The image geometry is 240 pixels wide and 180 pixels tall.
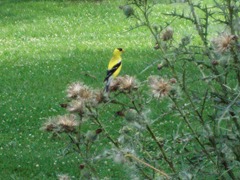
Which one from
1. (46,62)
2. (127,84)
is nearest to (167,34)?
(127,84)

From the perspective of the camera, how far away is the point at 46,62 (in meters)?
13.7

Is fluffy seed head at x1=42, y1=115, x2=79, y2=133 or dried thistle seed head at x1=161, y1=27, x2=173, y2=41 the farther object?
dried thistle seed head at x1=161, y1=27, x2=173, y2=41

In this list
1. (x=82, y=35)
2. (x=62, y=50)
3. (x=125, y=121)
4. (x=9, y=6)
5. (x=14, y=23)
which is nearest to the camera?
(x=125, y=121)

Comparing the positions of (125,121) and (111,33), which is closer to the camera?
(125,121)

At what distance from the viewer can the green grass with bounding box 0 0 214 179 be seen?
26.2 feet

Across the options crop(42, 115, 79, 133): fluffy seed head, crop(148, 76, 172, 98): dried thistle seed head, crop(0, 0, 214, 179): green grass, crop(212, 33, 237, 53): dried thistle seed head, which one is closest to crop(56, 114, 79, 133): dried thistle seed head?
crop(42, 115, 79, 133): fluffy seed head

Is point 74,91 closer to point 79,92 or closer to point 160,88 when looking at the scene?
point 79,92

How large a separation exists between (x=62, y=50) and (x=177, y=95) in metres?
12.4

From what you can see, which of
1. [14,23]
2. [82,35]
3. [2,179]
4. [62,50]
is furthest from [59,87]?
→ [14,23]

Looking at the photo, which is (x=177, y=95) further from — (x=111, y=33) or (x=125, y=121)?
(x=111, y=33)

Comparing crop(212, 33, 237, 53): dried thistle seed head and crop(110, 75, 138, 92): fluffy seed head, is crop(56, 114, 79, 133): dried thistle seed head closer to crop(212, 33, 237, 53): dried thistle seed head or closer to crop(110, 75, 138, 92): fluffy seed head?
crop(110, 75, 138, 92): fluffy seed head

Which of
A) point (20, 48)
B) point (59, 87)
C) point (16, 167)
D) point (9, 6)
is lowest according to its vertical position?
point (9, 6)

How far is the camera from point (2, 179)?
731cm

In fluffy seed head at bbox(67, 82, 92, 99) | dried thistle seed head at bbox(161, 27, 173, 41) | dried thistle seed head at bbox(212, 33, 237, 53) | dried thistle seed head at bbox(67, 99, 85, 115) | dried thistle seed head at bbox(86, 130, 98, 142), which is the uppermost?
dried thistle seed head at bbox(212, 33, 237, 53)
